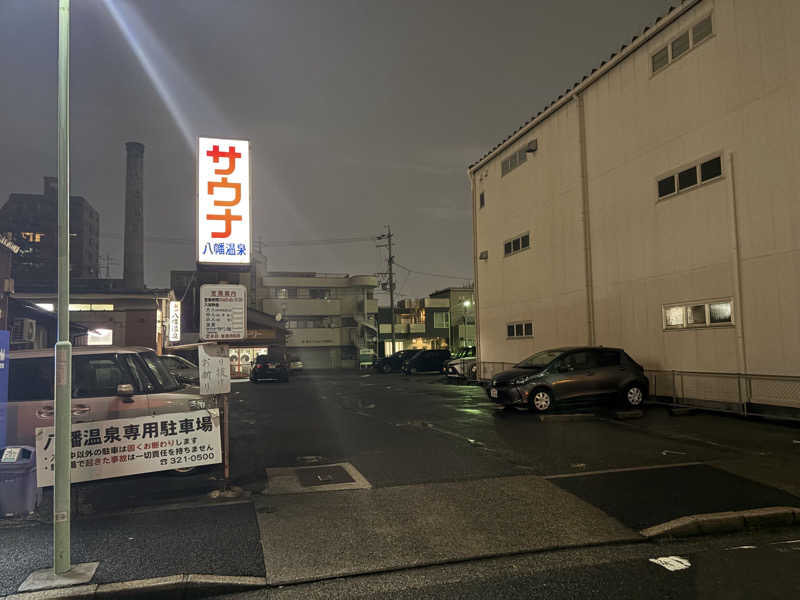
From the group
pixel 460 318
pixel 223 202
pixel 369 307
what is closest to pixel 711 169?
pixel 223 202

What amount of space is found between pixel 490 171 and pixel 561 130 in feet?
19.7

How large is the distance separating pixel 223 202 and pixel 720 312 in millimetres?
12152

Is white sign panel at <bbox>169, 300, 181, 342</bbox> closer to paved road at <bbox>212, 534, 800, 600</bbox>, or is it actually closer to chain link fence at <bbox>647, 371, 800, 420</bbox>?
chain link fence at <bbox>647, 371, 800, 420</bbox>

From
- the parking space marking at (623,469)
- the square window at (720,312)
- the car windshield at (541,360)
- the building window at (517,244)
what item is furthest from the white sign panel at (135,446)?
the building window at (517,244)

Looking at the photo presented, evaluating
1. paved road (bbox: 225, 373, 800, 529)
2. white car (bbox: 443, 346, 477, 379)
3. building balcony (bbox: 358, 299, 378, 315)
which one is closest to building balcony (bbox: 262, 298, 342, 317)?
building balcony (bbox: 358, 299, 378, 315)

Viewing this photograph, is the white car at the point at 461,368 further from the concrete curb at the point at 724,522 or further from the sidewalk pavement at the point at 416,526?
the concrete curb at the point at 724,522

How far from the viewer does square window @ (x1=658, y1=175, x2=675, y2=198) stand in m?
15.5

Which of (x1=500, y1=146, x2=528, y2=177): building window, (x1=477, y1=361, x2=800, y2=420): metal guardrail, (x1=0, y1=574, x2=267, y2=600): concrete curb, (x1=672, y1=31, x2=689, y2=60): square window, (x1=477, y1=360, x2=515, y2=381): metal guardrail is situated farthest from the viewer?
(x1=477, y1=360, x2=515, y2=381): metal guardrail

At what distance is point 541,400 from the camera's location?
1416 centimetres

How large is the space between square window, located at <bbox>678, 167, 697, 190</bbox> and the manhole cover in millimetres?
12138

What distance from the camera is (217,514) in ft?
20.9

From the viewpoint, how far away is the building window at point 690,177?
1412 cm

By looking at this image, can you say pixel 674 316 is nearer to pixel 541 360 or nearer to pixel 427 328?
pixel 541 360

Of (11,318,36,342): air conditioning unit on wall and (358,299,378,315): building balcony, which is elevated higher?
(358,299,378,315): building balcony
